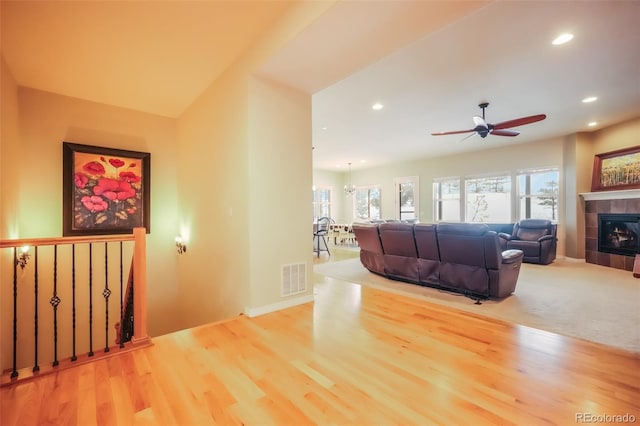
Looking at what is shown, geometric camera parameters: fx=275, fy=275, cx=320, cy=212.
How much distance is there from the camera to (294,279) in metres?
3.37

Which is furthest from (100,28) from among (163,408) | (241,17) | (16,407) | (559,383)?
(559,383)

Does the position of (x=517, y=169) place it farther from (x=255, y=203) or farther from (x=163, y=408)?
(x=163, y=408)

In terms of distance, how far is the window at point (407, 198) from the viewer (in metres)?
9.63

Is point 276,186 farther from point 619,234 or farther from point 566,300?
point 619,234

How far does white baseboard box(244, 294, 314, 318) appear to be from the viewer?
301cm

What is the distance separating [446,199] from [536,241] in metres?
3.02

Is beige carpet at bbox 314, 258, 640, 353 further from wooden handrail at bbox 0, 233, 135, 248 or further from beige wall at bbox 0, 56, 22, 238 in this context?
beige wall at bbox 0, 56, 22, 238

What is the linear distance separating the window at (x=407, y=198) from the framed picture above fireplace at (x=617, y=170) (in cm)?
438

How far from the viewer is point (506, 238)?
19.8 feet

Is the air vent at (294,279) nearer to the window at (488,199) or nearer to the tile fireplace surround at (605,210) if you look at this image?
the tile fireplace surround at (605,210)

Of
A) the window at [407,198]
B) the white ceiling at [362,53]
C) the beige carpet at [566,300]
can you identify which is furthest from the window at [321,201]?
the white ceiling at [362,53]

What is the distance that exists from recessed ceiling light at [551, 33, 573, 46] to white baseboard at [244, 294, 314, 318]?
12.9 feet

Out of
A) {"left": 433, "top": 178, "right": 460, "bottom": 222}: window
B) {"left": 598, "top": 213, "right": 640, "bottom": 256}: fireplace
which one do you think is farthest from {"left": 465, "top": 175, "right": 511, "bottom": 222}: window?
{"left": 598, "top": 213, "right": 640, "bottom": 256}: fireplace

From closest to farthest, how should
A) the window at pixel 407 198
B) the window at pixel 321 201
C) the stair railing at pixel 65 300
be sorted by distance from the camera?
1. the stair railing at pixel 65 300
2. the window at pixel 407 198
3. the window at pixel 321 201
